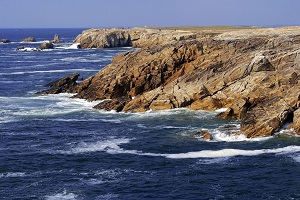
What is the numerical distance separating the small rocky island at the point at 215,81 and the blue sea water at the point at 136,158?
255 cm

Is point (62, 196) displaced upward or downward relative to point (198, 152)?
downward

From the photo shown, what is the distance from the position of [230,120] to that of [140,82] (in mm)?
21993

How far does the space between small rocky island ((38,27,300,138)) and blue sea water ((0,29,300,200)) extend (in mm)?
2545

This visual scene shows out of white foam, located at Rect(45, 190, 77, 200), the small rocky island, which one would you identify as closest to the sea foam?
the small rocky island

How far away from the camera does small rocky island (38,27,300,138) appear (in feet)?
201

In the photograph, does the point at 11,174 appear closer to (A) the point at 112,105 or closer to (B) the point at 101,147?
(B) the point at 101,147

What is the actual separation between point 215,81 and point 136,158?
2659 centimetres

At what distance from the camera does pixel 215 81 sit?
73.6 meters

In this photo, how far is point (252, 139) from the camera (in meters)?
56.2

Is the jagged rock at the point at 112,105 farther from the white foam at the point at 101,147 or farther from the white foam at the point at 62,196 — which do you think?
the white foam at the point at 62,196

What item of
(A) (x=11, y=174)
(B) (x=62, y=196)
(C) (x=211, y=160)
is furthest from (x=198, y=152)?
(A) (x=11, y=174)

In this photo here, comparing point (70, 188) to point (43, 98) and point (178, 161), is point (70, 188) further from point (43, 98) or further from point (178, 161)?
point (43, 98)

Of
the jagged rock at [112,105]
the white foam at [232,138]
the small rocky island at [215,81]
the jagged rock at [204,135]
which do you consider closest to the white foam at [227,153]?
the white foam at [232,138]

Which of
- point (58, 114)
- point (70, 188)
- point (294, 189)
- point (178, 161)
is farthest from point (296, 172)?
point (58, 114)
